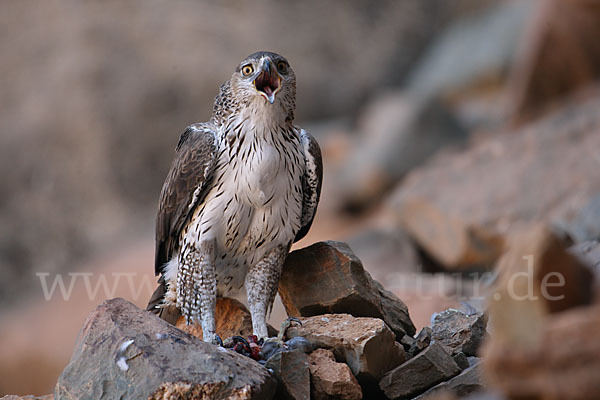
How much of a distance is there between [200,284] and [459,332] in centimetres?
168

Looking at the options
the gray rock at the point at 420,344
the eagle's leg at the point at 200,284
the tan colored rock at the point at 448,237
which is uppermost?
the tan colored rock at the point at 448,237

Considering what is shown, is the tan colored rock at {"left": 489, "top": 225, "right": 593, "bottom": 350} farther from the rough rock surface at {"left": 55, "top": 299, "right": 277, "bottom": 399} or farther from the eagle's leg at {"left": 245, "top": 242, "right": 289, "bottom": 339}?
the eagle's leg at {"left": 245, "top": 242, "right": 289, "bottom": 339}

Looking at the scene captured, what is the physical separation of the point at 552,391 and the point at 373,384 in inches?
72.6

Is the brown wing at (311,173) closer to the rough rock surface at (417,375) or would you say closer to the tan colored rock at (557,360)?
the rough rock surface at (417,375)

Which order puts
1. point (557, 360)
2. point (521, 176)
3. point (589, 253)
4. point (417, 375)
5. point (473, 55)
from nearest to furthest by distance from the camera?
point (557, 360)
point (417, 375)
point (589, 253)
point (521, 176)
point (473, 55)

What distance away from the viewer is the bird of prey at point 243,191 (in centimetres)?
470

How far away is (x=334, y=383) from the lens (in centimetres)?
373

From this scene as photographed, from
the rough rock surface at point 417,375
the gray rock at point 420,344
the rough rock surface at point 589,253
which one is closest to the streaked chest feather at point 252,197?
the gray rock at point 420,344

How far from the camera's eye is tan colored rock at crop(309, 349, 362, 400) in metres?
3.74

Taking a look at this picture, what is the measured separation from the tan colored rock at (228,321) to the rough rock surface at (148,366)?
136cm

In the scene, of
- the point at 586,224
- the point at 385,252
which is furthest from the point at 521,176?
the point at 586,224

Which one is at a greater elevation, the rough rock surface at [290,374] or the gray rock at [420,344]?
the gray rock at [420,344]

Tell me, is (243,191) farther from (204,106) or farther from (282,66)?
(204,106)

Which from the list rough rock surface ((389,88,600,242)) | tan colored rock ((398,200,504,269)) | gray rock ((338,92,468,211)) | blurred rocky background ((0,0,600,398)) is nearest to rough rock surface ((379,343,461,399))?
rough rock surface ((389,88,600,242))
